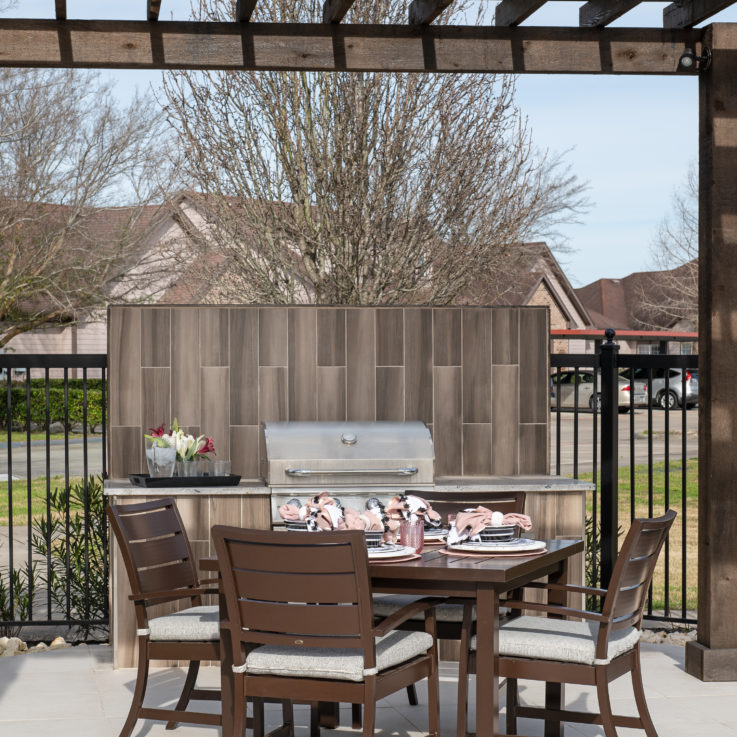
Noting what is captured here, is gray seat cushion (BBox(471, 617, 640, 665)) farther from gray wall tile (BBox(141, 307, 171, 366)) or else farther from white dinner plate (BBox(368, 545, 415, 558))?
gray wall tile (BBox(141, 307, 171, 366))

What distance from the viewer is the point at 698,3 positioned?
523 centimetres

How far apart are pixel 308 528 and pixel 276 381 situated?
2.09 metres

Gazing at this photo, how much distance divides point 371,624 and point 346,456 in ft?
7.04

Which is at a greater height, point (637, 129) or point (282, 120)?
point (637, 129)

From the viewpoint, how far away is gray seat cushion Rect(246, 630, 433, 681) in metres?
3.55

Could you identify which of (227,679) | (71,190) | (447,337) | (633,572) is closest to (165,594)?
(227,679)

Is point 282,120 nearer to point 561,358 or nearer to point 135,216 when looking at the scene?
point 561,358

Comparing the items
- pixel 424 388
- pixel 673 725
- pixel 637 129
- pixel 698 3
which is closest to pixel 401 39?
pixel 698 3

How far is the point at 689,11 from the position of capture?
209 inches

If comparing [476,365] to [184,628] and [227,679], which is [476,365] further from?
[227,679]

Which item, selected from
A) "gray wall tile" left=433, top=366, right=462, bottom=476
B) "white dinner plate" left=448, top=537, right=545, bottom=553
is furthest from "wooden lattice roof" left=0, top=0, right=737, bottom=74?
"white dinner plate" left=448, top=537, right=545, bottom=553

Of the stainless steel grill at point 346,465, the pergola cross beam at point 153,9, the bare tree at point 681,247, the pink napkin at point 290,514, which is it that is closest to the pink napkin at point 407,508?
the pink napkin at point 290,514

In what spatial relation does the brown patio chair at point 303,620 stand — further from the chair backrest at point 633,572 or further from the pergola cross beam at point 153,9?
the pergola cross beam at point 153,9

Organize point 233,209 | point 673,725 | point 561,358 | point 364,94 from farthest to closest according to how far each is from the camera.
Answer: point 233,209, point 364,94, point 561,358, point 673,725
